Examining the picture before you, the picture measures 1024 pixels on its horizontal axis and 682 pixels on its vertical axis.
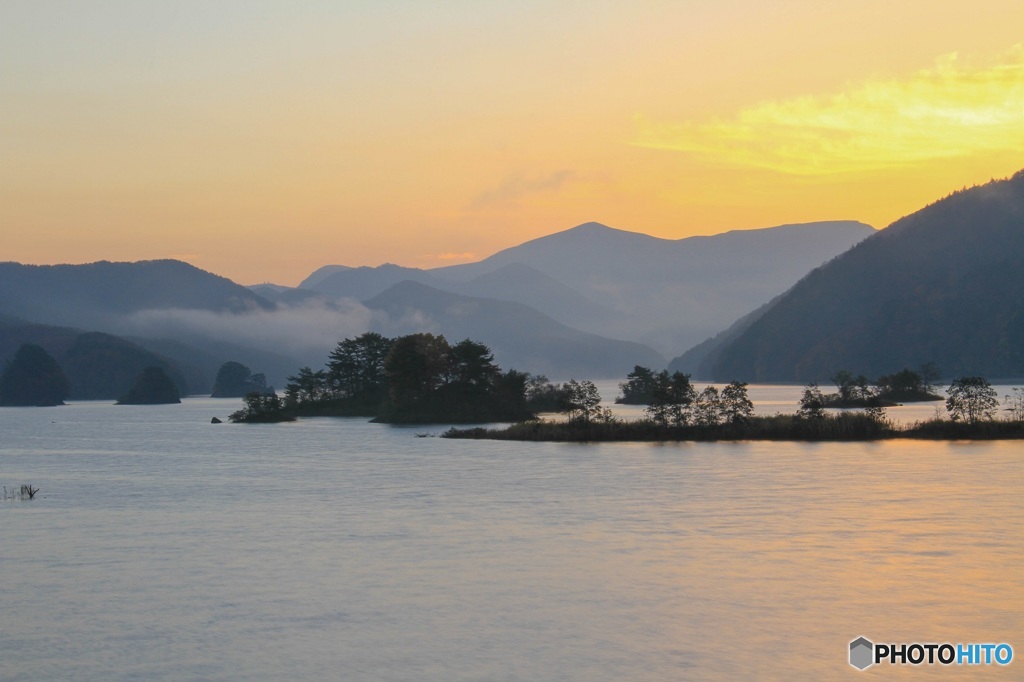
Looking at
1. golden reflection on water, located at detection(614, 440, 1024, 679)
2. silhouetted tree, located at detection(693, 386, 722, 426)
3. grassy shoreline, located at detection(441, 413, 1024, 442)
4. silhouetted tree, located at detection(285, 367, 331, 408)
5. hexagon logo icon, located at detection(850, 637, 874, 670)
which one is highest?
silhouetted tree, located at detection(285, 367, 331, 408)

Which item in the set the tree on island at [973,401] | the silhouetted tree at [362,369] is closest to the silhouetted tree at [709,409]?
the tree on island at [973,401]

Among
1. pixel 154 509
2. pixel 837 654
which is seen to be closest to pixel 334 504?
pixel 154 509

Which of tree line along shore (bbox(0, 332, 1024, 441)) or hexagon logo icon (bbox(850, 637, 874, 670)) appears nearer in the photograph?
hexagon logo icon (bbox(850, 637, 874, 670))

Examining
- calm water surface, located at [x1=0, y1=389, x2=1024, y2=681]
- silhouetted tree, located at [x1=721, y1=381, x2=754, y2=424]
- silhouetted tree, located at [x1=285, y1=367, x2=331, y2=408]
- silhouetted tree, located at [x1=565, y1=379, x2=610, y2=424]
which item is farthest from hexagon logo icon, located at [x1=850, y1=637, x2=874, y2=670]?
silhouetted tree, located at [x1=285, y1=367, x2=331, y2=408]

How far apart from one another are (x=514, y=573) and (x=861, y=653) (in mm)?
14192

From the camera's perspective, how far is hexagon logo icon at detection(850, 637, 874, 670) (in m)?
24.6

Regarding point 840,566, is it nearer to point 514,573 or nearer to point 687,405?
point 514,573

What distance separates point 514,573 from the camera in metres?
36.4

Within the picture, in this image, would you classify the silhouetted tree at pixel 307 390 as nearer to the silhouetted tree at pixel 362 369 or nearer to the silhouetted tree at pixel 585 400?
the silhouetted tree at pixel 362 369

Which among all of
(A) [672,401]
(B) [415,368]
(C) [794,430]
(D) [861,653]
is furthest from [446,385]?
(D) [861,653]

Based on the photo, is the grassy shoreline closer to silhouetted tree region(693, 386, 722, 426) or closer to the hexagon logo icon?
silhouetted tree region(693, 386, 722, 426)

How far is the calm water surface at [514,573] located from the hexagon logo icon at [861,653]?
1.15 ft

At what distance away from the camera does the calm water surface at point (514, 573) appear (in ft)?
85.5

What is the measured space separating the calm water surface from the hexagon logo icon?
35cm
